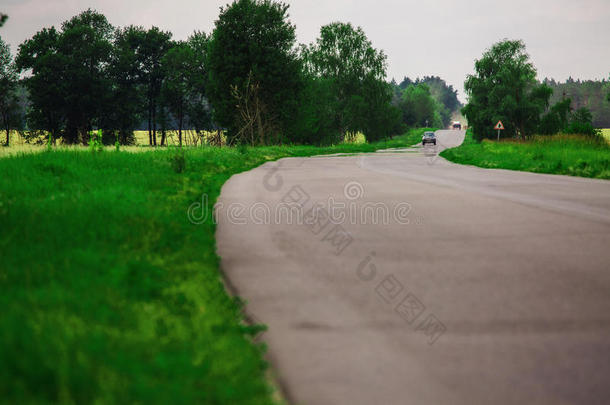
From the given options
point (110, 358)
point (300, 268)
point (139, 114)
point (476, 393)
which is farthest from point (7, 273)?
point (139, 114)

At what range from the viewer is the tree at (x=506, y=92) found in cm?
5550

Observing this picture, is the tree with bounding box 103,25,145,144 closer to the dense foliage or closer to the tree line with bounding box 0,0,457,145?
the tree line with bounding box 0,0,457,145

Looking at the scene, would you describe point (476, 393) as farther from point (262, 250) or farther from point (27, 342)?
point (262, 250)

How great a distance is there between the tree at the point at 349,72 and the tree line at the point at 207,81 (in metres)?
0.13

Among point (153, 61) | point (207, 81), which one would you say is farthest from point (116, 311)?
point (153, 61)

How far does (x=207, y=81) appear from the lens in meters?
53.1

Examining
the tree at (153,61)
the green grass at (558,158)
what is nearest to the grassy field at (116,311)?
the green grass at (558,158)

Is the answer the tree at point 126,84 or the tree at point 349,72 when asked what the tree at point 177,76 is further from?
the tree at point 349,72

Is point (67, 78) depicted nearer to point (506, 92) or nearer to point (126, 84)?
point (126, 84)

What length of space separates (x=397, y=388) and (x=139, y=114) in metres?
65.0

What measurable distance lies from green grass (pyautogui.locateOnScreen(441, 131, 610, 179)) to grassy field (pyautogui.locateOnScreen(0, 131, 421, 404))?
14.8m

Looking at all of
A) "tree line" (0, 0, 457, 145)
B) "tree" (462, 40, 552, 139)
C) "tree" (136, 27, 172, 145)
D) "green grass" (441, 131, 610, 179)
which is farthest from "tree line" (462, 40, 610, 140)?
"tree" (136, 27, 172, 145)

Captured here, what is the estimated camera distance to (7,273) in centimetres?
A: 437

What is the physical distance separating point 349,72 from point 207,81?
1867cm
